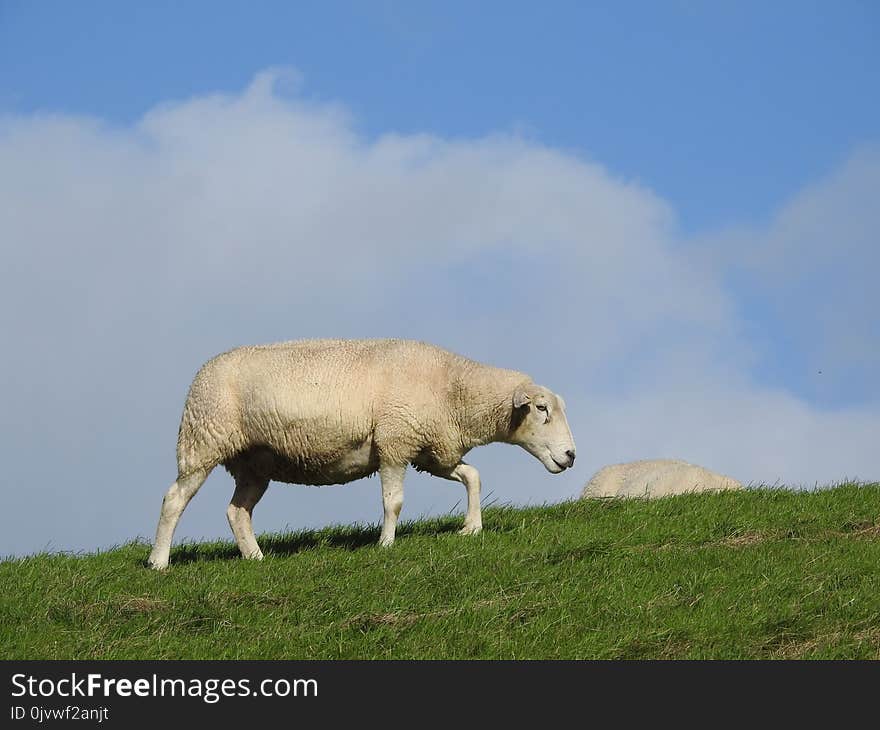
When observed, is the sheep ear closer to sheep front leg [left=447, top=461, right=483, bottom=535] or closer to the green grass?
sheep front leg [left=447, top=461, right=483, bottom=535]

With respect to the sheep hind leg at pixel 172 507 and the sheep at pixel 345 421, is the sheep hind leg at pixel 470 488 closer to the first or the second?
the sheep at pixel 345 421

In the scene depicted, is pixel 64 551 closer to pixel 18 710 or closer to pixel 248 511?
pixel 248 511

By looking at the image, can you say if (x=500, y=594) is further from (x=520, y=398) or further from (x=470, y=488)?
(x=520, y=398)

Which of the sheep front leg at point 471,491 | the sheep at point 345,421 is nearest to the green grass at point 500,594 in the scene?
the sheep front leg at point 471,491

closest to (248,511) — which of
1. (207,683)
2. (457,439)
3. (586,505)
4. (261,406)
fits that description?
(261,406)

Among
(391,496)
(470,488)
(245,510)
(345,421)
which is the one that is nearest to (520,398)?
(470,488)

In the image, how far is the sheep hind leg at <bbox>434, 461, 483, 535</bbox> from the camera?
16281 mm

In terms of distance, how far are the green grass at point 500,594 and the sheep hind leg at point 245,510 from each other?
1.07 feet

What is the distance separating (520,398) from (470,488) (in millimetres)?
1274

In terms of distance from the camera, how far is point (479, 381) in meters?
16.3

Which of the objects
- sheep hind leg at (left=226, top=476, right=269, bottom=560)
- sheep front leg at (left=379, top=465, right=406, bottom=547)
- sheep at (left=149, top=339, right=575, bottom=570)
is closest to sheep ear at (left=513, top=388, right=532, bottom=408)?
sheep at (left=149, top=339, right=575, bottom=570)

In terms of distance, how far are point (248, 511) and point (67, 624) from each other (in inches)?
139

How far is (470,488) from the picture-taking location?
16.4 metres

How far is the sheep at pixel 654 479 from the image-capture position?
Answer: 20766 mm
